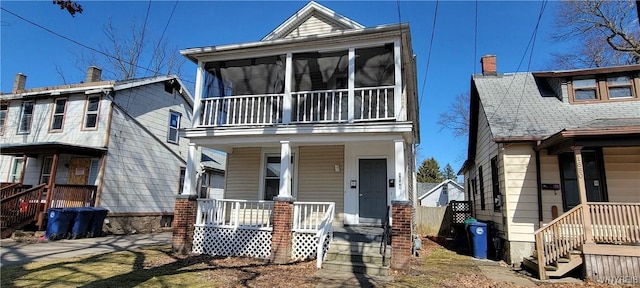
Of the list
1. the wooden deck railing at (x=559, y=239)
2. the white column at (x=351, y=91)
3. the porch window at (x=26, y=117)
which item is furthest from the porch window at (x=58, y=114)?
the wooden deck railing at (x=559, y=239)

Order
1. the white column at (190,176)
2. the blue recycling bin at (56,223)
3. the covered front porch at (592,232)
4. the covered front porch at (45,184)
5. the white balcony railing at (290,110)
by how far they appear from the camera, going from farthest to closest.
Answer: the covered front porch at (45,184), the blue recycling bin at (56,223), the white column at (190,176), the white balcony railing at (290,110), the covered front porch at (592,232)

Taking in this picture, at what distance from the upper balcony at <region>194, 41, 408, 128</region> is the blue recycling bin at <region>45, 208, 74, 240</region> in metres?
6.53

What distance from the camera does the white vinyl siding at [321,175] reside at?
36.6ft

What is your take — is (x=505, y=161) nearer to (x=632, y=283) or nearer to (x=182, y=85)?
(x=632, y=283)

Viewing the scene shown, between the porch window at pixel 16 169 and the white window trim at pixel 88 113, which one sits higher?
the white window trim at pixel 88 113

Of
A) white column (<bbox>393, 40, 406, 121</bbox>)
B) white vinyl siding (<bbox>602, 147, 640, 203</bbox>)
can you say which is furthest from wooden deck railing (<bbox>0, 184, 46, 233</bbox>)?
white vinyl siding (<bbox>602, 147, 640, 203</bbox>)

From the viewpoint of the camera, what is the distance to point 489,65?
45.6 feet

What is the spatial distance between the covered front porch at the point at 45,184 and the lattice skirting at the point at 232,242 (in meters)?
7.10

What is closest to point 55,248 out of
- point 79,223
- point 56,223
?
point 56,223

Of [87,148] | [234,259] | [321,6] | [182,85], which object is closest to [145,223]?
[87,148]

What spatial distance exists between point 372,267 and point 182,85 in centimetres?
1579

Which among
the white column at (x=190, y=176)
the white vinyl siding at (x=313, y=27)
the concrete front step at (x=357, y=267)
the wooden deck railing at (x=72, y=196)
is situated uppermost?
the white vinyl siding at (x=313, y=27)

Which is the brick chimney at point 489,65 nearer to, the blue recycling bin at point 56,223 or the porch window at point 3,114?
the blue recycling bin at point 56,223

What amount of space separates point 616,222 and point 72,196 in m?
17.2
